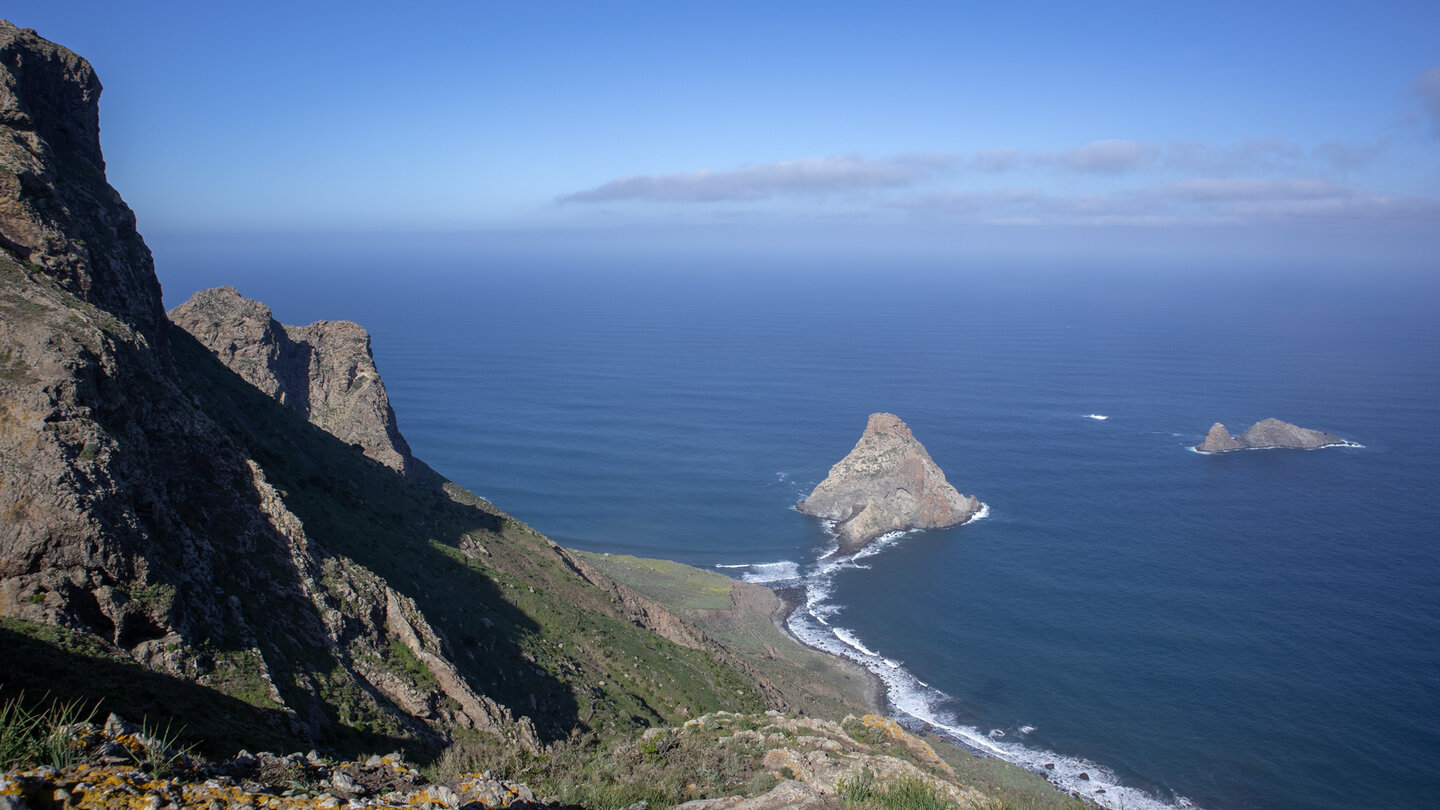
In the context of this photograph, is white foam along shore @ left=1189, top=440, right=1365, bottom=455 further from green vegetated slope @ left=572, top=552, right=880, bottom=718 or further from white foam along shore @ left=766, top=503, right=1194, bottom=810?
green vegetated slope @ left=572, top=552, right=880, bottom=718

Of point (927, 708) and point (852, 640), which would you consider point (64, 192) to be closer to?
point (927, 708)

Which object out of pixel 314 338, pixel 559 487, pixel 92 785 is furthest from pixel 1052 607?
pixel 92 785

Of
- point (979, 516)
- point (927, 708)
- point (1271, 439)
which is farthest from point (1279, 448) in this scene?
point (927, 708)

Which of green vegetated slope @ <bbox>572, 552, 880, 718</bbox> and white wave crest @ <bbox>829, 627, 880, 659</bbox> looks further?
white wave crest @ <bbox>829, 627, 880, 659</bbox>

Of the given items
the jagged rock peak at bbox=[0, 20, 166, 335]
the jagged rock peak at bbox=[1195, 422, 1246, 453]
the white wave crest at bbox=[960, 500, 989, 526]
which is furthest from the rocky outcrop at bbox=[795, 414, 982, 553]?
the jagged rock peak at bbox=[0, 20, 166, 335]

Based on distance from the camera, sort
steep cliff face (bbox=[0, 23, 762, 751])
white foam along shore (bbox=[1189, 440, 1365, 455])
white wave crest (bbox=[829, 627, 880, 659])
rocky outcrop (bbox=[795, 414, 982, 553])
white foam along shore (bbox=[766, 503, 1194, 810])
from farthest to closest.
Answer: white foam along shore (bbox=[1189, 440, 1365, 455]), rocky outcrop (bbox=[795, 414, 982, 553]), white wave crest (bbox=[829, 627, 880, 659]), white foam along shore (bbox=[766, 503, 1194, 810]), steep cliff face (bbox=[0, 23, 762, 751])

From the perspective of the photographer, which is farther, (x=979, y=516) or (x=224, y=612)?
(x=979, y=516)

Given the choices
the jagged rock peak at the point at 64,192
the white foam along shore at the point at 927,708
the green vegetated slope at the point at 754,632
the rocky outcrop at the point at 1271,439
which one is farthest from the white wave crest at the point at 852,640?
the rocky outcrop at the point at 1271,439

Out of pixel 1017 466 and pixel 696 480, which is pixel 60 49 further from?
pixel 1017 466
